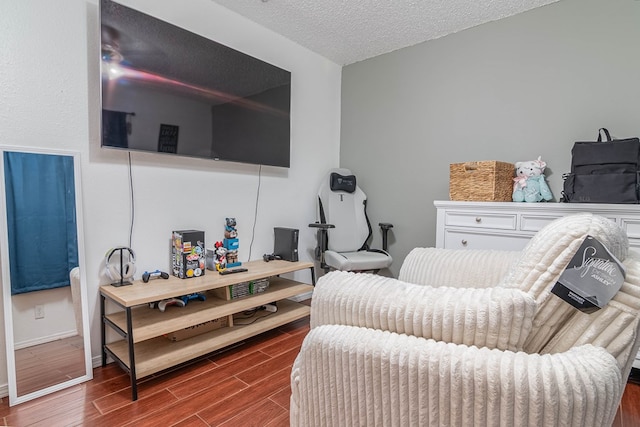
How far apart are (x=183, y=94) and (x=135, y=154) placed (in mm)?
491

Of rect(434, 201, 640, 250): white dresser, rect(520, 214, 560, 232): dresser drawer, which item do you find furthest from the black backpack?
rect(520, 214, 560, 232): dresser drawer

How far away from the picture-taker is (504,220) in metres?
Result: 2.17

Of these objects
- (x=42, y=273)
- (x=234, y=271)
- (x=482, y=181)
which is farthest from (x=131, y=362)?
(x=482, y=181)

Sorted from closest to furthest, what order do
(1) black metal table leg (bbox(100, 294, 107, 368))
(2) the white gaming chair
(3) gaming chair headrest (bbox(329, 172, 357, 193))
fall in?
(1) black metal table leg (bbox(100, 294, 107, 368))
(2) the white gaming chair
(3) gaming chair headrest (bbox(329, 172, 357, 193))

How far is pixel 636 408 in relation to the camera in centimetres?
159

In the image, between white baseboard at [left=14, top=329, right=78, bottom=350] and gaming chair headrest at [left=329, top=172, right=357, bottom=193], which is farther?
gaming chair headrest at [left=329, top=172, right=357, bottom=193]

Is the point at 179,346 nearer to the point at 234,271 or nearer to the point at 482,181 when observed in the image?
the point at 234,271

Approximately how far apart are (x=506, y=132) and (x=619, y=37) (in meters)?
0.83

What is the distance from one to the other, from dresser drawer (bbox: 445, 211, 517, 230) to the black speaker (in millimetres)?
1188

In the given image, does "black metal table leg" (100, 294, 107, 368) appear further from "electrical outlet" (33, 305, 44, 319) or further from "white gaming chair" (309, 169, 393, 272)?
"white gaming chair" (309, 169, 393, 272)

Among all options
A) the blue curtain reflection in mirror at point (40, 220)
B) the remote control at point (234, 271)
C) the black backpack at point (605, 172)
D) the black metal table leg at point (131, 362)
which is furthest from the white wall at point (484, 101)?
the blue curtain reflection in mirror at point (40, 220)

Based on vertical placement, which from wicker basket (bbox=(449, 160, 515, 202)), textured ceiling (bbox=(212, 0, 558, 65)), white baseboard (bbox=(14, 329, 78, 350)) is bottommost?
white baseboard (bbox=(14, 329, 78, 350))

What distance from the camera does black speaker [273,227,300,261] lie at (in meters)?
2.62

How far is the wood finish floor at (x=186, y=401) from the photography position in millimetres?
1453
